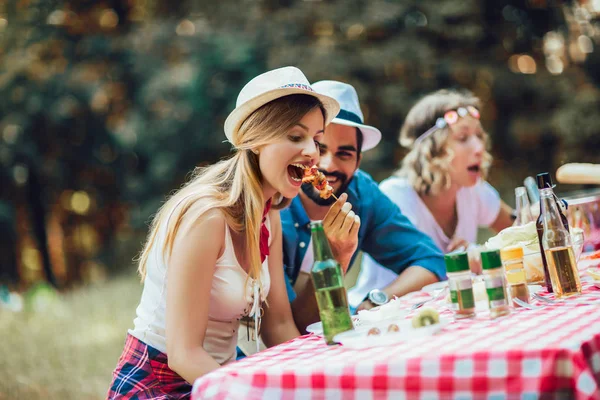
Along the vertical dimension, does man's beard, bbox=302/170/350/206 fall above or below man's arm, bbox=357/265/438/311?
above

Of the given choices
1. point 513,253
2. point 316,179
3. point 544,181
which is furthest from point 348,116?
point 513,253

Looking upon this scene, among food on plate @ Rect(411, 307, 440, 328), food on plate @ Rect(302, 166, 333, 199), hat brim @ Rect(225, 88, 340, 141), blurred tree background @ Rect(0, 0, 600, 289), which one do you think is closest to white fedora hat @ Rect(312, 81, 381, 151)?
food on plate @ Rect(302, 166, 333, 199)

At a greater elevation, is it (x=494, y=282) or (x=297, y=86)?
(x=297, y=86)

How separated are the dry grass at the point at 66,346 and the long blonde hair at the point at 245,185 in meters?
2.98

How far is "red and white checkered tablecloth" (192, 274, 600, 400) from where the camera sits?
3.95ft

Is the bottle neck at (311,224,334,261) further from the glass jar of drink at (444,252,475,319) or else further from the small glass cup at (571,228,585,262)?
the small glass cup at (571,228,585,262)

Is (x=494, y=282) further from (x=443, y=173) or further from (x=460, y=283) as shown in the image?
(x=443, y=173)

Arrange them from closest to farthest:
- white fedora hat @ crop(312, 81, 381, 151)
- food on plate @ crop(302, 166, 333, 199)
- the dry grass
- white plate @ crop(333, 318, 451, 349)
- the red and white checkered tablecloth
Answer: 1. the red and white checkered tablecloth
2. white plate @ crop(333, 318, 451, 349)
3. food on plate @ crop(302, 166, 333, 199)
4. white fedora hat @ crop(312, 81, 381, 151)
5. the dry grass

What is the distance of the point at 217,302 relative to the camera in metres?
2.10

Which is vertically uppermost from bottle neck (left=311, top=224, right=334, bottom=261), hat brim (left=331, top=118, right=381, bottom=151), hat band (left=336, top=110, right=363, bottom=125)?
hat band (left=336, top=110, right=363, bottom=125)

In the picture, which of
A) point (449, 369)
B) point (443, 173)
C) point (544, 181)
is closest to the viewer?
point (449, 369)

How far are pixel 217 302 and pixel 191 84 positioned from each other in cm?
1103

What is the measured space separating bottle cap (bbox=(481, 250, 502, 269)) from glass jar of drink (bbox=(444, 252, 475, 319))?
4 centimetres

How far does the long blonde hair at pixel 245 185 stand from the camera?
2061 millimetres
